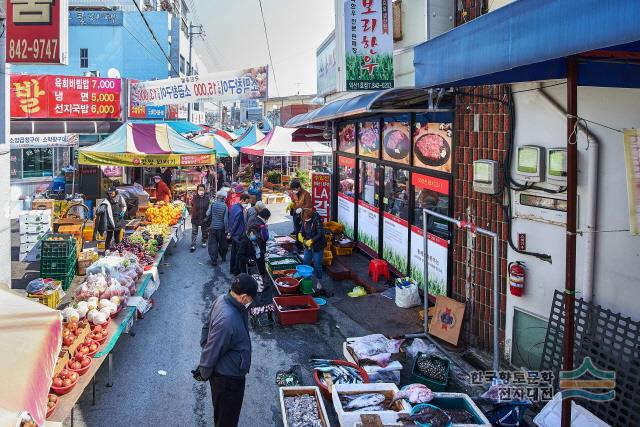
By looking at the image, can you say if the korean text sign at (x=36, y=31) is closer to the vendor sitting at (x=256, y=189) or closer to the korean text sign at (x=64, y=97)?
the vendor sitting at (x=256, y=189)

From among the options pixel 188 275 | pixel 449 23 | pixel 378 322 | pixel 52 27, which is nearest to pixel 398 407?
pixel 378 322

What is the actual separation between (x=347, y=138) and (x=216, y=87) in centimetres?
508

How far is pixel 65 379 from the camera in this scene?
5285 millimetres

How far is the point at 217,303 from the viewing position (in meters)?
4.95

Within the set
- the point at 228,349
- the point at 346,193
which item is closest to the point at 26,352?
the point at 228,349

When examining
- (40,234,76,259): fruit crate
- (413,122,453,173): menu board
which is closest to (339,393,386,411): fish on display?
(413,122,453,173): menu board

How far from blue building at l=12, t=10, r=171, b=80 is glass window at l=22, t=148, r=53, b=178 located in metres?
15.8

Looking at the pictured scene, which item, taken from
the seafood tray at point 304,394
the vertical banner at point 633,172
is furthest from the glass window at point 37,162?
the vertical banner at point 633,172

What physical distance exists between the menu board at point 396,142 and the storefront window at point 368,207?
772mm

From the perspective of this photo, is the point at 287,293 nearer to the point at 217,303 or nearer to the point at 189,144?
the point at 217,303

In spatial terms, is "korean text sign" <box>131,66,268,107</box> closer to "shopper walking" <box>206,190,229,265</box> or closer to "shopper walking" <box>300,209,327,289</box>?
"shopper walking" <box>206,190,229,265</box>

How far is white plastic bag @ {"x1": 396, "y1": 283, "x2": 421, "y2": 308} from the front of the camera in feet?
28.9

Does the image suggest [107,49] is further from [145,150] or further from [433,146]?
[433,146]

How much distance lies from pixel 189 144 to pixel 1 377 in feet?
46.2
